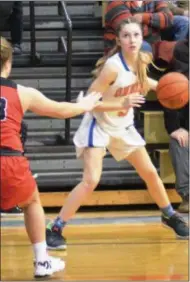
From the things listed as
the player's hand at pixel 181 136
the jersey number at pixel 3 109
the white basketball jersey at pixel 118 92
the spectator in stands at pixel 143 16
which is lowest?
the player's hand at pixel 181 136

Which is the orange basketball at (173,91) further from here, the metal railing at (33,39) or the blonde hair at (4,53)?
the metal railing at (33,39)

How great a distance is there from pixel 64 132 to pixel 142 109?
75 cm

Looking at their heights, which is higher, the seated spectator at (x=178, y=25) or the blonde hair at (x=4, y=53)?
the blonde hair at (x=4, y=53)

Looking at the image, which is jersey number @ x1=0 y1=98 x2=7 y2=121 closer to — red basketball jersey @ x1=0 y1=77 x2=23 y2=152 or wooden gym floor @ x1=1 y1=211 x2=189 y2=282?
red basketball jersey @ x1=0 y1=77 x2=23 y2=152

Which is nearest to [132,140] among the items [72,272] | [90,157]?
[90,157]

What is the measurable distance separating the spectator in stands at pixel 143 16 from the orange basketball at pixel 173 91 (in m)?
1.63

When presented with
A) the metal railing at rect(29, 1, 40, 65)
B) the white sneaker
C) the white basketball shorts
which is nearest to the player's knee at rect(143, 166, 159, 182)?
the white basketball shorts

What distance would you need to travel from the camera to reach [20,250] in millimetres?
5195

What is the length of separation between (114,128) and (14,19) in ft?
7.64

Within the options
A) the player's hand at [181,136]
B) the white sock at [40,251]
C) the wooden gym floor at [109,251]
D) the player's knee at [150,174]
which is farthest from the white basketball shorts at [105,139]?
the player's hand at [181,136]

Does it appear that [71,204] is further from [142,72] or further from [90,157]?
[142,72]

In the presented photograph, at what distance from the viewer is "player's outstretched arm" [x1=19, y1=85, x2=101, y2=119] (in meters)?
4.34

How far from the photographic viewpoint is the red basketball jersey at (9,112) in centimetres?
423

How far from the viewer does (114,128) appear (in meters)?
5.42
